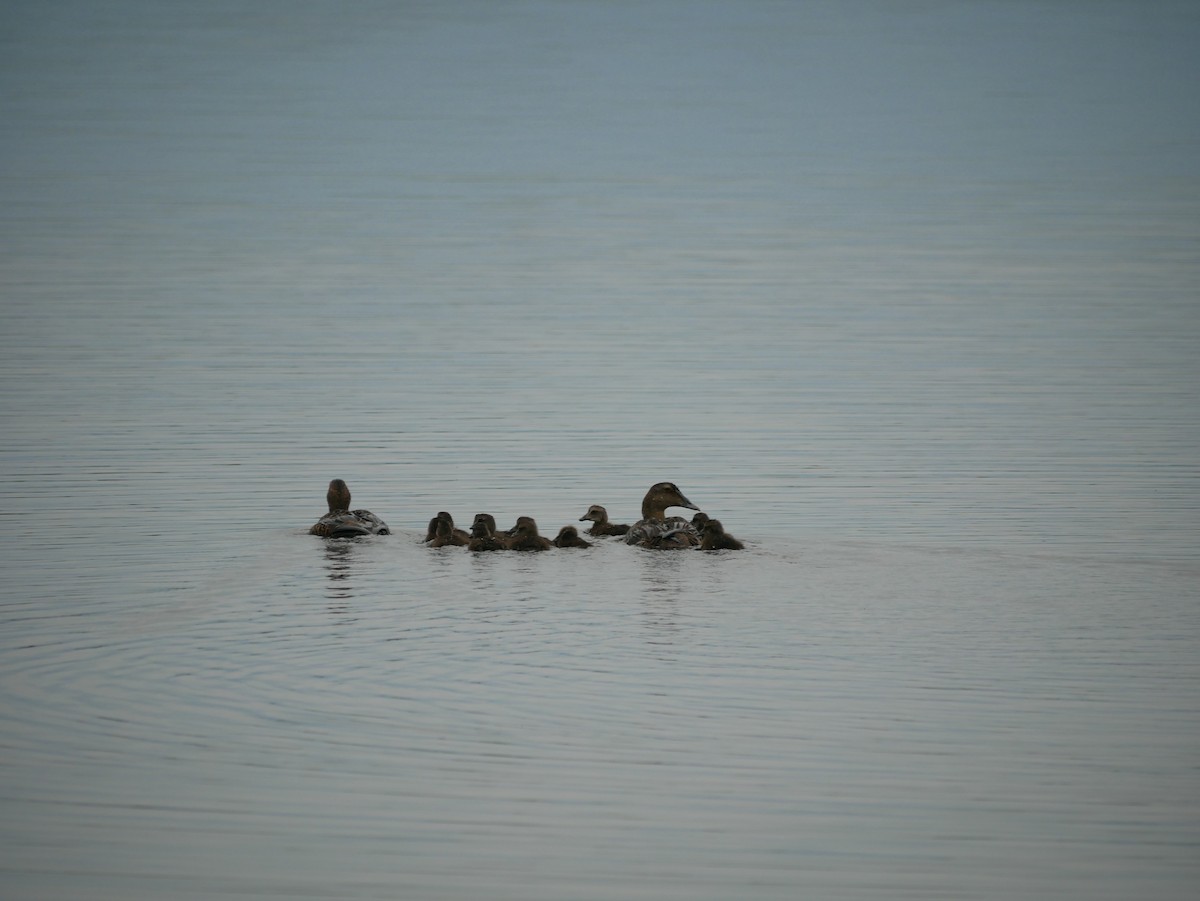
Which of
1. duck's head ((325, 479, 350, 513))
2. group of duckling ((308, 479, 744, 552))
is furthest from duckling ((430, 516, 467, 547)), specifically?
duck's head ((325, 479, 350, 513))

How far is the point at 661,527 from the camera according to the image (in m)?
15.1

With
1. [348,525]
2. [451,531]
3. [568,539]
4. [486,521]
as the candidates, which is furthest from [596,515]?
[348,525]

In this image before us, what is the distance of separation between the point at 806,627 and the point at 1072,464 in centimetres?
1079

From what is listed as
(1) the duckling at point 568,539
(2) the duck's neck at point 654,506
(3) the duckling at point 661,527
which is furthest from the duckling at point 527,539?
(2) the duck's neck at point 654,506

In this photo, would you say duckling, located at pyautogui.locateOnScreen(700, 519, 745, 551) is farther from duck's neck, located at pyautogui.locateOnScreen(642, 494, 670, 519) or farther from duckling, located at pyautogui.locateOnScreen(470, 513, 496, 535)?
duckling, located at pyautogui.locateOnScreen(470, 513, 496, 535)

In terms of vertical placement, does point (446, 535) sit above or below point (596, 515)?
below

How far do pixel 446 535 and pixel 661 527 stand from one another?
6.16 ft

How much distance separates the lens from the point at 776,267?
2576 inches

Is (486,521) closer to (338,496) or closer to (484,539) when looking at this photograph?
(484,539)

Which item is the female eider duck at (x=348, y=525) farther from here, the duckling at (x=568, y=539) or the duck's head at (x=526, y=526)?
the duckling at (x=568, y=539)

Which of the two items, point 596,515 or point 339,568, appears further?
point 596,515

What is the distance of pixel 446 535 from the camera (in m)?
14.9

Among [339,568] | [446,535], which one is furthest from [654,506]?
[339,568]

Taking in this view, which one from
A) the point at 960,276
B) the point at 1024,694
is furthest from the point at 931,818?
the point at 960,276
